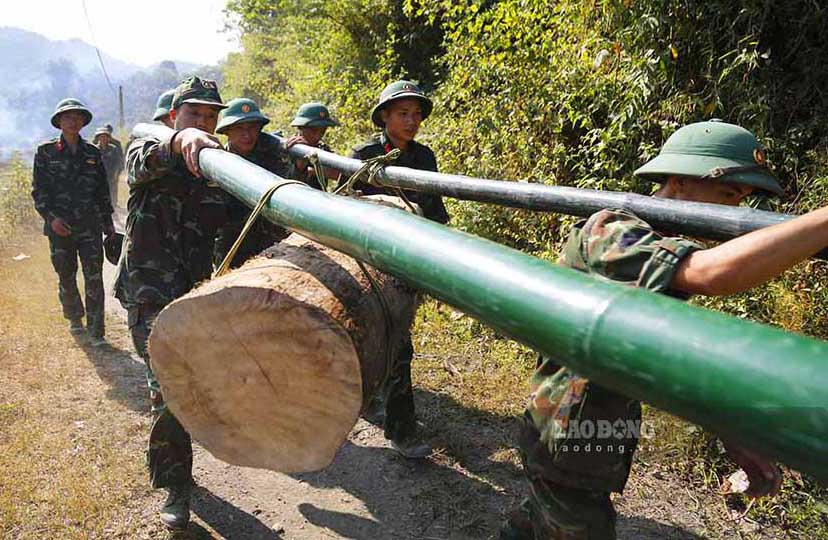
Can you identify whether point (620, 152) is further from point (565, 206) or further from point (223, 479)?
point (223, 479)

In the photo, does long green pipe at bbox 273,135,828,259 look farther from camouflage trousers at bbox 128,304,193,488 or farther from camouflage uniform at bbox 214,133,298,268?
camouflage trousers at bbox 128,304,193,488

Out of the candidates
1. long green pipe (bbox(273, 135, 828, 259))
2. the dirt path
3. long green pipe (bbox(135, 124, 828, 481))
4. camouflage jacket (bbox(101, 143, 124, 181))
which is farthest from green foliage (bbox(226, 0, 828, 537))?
camouflage jacket (bbox(101, 143, 124, 181))

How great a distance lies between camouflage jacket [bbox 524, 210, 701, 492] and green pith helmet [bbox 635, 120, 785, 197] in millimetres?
229

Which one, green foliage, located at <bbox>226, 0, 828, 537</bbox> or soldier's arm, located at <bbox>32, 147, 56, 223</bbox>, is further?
soldier's arm, located at <bbox>32, 147, 56, 223</bbox>

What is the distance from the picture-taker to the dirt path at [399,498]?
2.92m

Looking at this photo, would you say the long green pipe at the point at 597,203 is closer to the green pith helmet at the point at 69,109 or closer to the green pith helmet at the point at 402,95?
the green pith helmet at the point at 402,95

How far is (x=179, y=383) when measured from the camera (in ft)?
5.31

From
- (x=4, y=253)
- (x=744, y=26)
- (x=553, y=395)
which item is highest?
(x=744, y=26)

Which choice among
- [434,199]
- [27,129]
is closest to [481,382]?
[434,199]

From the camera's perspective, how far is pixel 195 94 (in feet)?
9.84

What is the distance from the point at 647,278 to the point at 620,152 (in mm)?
3294

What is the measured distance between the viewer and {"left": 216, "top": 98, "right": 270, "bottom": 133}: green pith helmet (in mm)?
3697

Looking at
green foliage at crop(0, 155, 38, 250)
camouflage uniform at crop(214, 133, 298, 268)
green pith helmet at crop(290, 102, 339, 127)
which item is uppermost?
green pith helmet at crop(290, 102, 339, 127)

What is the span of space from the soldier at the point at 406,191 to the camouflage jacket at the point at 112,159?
8.44m
